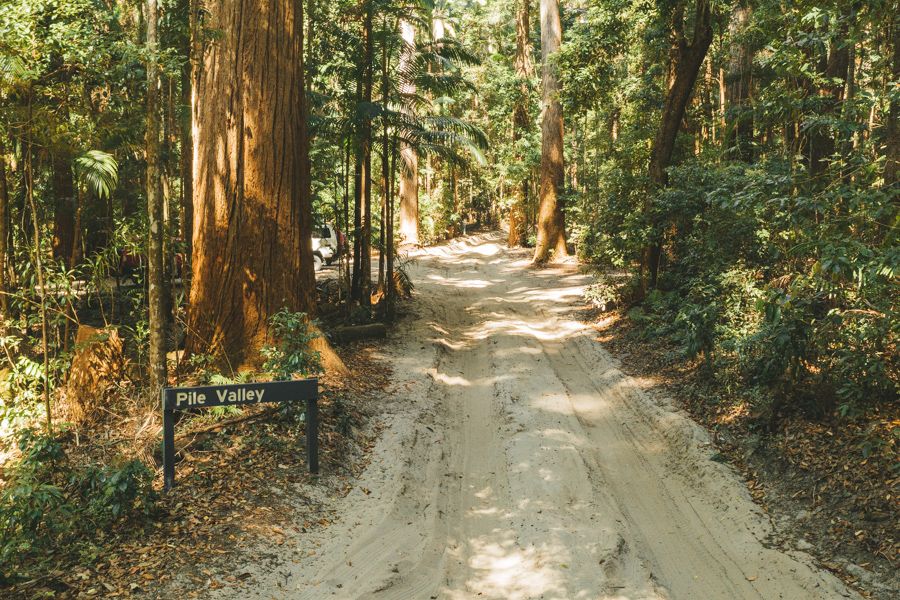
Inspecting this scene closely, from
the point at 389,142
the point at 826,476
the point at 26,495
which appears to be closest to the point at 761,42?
the point at 389,142

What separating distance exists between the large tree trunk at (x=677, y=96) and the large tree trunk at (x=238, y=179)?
7.51 metres

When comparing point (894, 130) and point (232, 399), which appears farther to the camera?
point (894, 130)

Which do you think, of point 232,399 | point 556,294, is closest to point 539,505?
point 232,399

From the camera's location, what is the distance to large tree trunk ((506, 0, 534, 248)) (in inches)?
1141

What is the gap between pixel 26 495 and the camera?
4.57 metres

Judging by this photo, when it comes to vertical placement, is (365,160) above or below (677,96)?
below

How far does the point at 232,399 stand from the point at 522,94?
26.1 m

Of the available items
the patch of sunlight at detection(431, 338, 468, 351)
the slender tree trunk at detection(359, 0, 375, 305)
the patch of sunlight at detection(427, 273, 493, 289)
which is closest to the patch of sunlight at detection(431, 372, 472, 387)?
the patch of sunlight at detection(431, 338, 468, 351)

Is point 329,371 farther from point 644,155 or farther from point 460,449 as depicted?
point 644,155

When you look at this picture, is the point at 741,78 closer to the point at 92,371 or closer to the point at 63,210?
the point at 63,210

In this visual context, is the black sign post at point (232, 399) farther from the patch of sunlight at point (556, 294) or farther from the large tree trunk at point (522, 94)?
the large tree trunk at point (522, 94)

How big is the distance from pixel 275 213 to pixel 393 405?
3.23m

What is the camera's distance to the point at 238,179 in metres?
8.27

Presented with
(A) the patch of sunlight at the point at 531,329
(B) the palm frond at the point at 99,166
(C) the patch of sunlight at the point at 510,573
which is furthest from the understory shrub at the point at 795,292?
(B) the palm frond at the point at 99,166
